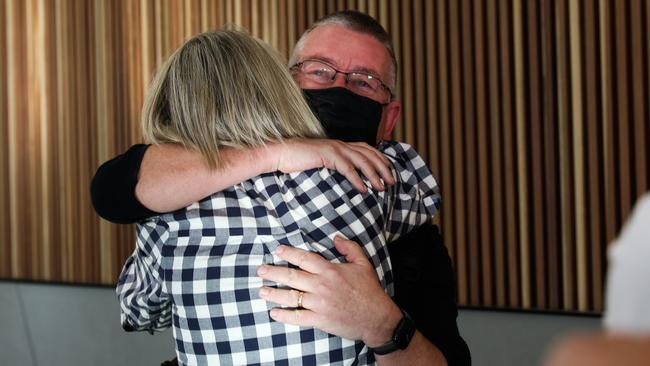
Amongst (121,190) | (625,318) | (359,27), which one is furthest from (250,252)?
(625,318)

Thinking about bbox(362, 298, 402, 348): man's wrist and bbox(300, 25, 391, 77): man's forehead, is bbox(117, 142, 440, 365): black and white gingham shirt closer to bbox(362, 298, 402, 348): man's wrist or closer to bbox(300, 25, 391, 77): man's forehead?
bbox(362, 298, 402, 348): man's wrist

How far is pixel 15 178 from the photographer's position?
4543mm

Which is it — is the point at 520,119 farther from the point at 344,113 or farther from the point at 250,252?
the point at 250,252

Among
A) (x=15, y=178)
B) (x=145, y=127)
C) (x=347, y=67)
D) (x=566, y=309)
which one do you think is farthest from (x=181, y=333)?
(x=15, y=178)

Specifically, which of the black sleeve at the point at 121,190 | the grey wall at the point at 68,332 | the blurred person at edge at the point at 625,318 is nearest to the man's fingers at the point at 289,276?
the black sleeve at the point at 121,190

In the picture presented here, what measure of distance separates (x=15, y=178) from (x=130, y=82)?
89 cm

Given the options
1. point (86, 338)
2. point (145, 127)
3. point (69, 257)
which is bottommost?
point (86, 338)

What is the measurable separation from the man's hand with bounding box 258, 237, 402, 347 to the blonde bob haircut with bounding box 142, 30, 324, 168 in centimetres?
21

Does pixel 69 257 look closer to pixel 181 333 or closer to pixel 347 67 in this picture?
pixel 347 67

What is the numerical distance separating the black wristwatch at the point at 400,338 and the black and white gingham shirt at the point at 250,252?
0.12 ft

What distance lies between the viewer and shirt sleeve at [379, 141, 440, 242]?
1597 millimetres

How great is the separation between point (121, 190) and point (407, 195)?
0.53m

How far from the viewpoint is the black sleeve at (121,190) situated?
1.47 metres

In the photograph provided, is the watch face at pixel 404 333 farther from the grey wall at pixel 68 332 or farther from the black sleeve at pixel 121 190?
the grey wall at pixel 68 332
